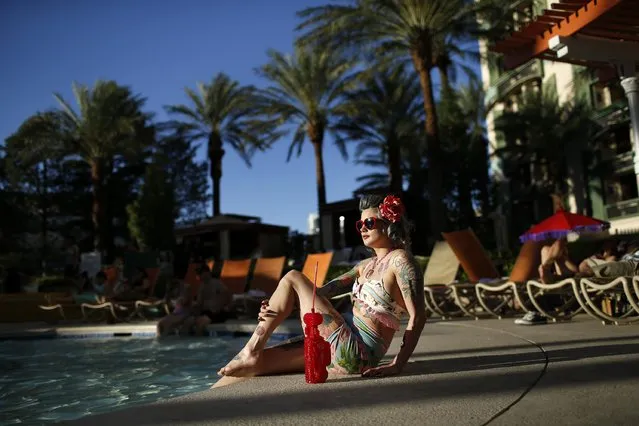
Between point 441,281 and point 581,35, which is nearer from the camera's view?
point 581,35

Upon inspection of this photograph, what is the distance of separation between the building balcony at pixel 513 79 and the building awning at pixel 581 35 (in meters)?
21.0

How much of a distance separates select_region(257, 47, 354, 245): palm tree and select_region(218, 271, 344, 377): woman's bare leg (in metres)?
21.4

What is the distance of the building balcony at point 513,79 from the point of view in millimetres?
29812

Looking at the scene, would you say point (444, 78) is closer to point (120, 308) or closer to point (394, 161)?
point (394, 161)

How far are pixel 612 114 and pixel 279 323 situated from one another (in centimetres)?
2659

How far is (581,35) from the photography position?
7656mm

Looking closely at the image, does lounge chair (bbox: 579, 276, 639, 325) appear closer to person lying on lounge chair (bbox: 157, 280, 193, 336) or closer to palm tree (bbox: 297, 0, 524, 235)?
person lying on lounge chair (bbox: 157, 280, 193, 336)

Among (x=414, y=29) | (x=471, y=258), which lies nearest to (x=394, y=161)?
(x=414, y=29)

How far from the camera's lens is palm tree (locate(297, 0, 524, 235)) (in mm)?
18062

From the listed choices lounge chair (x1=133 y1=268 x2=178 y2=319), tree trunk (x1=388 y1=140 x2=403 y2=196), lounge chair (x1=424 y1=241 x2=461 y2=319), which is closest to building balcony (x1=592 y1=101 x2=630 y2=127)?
tree trunk (x1=388 y1=140 x2=403 y2=196)

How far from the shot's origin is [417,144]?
2922 centimetres

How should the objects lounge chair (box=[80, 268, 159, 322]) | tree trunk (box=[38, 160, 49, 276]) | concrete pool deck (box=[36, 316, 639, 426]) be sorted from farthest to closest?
1. tree trunk (box=[38, 160, 49, 276])
2. lounge chair (box=[80, 268, 159, 322])
3. concrete pool deck (box=[36, 316, 639, 426])

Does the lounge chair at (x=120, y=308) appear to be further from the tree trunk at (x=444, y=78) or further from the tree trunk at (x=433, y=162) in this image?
the tree trunk at (x=444, y=78)

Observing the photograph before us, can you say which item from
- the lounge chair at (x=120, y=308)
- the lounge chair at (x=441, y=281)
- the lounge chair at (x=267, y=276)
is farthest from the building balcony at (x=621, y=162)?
the lounge chair at (x=120, y=308)
